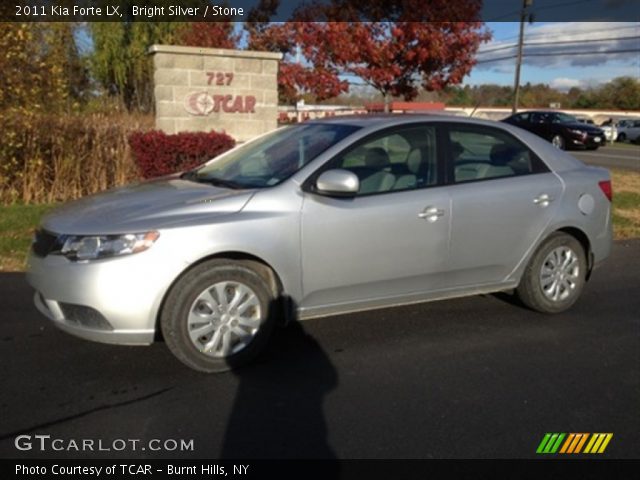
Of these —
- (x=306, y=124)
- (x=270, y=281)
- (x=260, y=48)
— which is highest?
(x=260, y=48)

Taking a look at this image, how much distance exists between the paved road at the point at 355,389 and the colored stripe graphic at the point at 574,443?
41 mm

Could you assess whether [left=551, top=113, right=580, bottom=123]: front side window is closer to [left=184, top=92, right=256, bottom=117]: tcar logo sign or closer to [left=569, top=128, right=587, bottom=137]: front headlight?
[left=569, top=128, right=587, bottom=137]: front headlight

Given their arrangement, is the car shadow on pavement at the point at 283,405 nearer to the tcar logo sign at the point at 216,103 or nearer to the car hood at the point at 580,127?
the tcar logo sign at the point at 216,103

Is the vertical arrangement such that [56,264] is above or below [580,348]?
above

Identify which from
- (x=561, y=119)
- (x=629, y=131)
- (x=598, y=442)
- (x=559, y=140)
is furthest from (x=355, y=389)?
(x=629, y=131)

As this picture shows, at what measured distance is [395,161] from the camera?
15.2 feet

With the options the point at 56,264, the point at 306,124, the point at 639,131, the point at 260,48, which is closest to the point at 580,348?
the point at 306,124

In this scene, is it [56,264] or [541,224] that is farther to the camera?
[541,224]

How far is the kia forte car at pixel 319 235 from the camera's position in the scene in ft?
12.2

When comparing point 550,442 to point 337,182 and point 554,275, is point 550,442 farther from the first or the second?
point 554,275

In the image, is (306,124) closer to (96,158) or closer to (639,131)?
(96,158)

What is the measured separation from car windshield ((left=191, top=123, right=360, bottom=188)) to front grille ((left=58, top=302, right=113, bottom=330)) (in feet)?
4.11

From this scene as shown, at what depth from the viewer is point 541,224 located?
4969mm

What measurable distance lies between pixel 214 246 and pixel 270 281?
0.50 m
